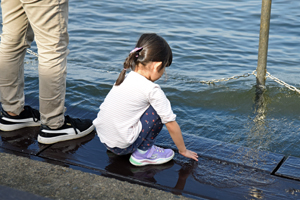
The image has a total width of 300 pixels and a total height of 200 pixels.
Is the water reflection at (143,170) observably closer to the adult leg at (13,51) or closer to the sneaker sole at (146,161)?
the sneaker sole at (146,161)

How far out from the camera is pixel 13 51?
2930 mm

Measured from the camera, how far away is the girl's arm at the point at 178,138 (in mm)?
2629

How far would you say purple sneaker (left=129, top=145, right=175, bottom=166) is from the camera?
2.75m

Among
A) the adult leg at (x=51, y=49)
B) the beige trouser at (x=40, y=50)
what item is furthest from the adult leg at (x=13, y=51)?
the adult leg at (x=51, y=49)

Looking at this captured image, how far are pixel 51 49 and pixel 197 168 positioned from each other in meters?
1.40

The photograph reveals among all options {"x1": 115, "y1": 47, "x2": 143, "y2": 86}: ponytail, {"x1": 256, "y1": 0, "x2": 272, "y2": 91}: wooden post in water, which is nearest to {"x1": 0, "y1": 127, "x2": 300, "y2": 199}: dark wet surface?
{"x1": 115, "y1": 47, "x2": 143, "y2": 86}: ponytail

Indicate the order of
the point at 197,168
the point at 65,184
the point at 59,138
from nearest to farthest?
the point at 65,184
the point at 197,168
the point at 59,138

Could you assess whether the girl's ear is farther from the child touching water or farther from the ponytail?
the ponytail

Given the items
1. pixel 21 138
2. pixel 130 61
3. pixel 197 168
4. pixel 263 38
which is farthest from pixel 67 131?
pixel 263 38

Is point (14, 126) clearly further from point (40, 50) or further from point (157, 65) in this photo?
point (157, 65)

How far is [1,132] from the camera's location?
319 centimetres

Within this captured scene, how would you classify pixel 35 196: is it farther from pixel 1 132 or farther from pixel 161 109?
pixel 1 132

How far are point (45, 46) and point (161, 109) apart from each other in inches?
38.4

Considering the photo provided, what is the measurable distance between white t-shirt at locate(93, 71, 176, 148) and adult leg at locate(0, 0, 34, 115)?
34.1 inches
